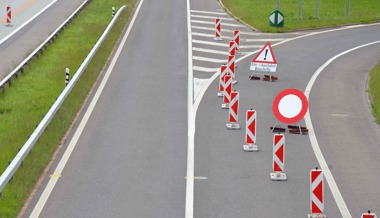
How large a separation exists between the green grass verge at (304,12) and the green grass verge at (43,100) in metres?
8.05

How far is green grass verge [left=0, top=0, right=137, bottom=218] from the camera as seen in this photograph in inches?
589

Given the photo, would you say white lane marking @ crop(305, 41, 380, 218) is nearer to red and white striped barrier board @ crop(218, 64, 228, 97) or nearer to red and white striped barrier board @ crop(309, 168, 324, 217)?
red and white striped barrier board @ crop(309, 168, 324, 217)

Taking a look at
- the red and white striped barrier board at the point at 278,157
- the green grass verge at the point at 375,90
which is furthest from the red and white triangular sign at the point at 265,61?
the red and white striped barrier board at the point at 278,157

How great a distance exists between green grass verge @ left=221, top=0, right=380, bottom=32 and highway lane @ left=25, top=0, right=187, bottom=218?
528 inches

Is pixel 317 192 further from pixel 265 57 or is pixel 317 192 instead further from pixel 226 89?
pixel 265 57

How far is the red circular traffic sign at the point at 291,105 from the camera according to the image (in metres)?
17.0

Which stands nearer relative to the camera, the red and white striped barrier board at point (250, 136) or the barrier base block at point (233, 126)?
the red and white striped barrier board at point (250, 136)

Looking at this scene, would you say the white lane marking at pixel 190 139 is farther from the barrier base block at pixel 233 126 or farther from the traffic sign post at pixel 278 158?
the traffic sign post at pixel 278 158

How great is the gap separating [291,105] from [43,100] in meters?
8.64

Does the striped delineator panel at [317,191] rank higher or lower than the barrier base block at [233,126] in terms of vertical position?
higher

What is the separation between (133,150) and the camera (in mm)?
17766

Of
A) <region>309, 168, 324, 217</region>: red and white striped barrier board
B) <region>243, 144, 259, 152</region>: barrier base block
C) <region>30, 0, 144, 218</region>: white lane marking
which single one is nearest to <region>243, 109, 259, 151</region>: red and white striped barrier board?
<region>243, 144, 259, 152</region>: barrier base block

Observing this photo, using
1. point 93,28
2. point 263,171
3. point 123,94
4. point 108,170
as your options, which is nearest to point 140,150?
point 108,170

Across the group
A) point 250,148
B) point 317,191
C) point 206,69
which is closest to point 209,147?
point 250,148
